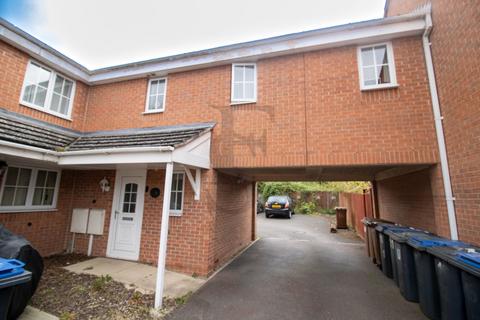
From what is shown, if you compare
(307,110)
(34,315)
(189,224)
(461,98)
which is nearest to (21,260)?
(34,315)

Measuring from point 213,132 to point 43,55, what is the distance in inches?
210

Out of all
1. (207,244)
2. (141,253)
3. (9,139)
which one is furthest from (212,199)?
(9,139)

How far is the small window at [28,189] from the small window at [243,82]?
20.3 ft

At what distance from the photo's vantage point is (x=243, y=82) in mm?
6250

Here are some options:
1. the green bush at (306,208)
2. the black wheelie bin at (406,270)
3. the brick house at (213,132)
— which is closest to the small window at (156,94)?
the brick house at (213,132)

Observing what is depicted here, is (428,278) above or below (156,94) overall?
below

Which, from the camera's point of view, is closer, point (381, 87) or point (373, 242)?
point (381, 87)

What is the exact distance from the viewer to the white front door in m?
6.49

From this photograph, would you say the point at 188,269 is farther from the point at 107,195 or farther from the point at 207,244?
the point at 107,195

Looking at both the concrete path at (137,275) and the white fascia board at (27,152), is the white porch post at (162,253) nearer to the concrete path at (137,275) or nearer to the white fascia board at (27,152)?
the concrete path at (137,275)

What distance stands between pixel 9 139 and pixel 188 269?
4926 mm

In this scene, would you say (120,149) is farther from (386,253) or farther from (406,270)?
(386,253)

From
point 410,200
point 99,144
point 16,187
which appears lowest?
→ point 410,200

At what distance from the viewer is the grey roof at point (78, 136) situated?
200 inches
